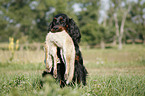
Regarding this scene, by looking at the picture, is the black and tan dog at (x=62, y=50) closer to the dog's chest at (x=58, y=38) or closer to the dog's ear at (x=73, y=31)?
the dog's chest at (x=58, y=38)

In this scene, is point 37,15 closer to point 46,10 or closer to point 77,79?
point 46,10

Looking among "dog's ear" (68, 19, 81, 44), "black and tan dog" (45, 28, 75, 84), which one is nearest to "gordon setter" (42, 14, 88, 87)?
"dog's ear" (68, 19, 81, 44)

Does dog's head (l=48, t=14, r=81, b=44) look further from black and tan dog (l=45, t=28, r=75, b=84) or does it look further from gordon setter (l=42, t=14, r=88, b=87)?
black and tan dog (l=45, t=28, r=75, b=84)

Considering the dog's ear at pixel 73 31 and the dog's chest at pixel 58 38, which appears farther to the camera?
the dog's ear at pixel 73 31

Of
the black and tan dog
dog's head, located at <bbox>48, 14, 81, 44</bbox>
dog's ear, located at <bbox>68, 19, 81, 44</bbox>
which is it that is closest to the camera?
the black and tan dog

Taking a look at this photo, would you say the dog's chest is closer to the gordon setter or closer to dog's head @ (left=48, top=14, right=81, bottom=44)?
dog's head @ (left=48, top=14, right=81, bottom=44)

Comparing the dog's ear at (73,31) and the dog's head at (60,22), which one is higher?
the dog's head at (60,22)

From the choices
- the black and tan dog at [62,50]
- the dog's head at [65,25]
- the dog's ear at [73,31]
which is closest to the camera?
the black and tan dog at [62,50]

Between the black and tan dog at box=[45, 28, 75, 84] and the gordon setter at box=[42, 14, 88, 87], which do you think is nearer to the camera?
the black and tan dog at box=[45, 28, 75, 84]

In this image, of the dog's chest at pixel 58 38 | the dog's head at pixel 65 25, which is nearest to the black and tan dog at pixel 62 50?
the dog's chest at pixel 58 38

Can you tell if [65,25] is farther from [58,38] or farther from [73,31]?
[58,38]

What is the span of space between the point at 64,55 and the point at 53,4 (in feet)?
86.1

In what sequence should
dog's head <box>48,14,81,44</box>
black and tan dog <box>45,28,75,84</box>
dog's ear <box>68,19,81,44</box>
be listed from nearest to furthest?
black and tan dog <box>45,28,75,84</box>
dog's head <box>48,14,81,44</box>
dog's ear <box>68,19,81,44</box>

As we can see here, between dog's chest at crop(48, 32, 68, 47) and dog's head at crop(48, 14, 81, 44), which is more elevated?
dog's head at crop(48, 14, 81, 44)
